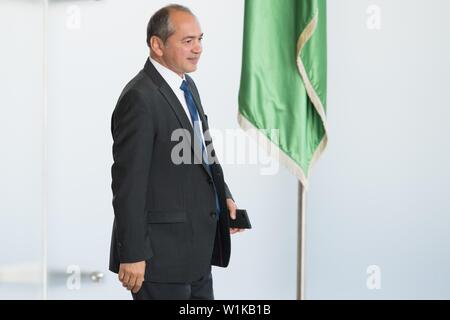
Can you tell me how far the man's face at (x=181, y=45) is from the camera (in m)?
2.53

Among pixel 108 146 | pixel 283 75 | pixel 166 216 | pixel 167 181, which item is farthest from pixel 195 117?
pixel 108 146

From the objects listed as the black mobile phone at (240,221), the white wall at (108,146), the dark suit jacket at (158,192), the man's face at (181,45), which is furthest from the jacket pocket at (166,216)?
the white wall at (108,146)

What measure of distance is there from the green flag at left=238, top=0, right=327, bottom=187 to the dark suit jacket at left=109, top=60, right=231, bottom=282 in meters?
0.45

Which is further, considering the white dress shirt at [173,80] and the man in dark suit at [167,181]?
the white dress shirt at [173,80]

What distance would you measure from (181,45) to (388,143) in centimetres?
122

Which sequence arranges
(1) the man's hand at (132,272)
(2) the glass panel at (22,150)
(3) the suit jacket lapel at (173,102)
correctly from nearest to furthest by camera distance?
(1) the man's hand at (132,272), (3) the suit jacket lapel at (173,102), (2) the glass panel at (22,150)

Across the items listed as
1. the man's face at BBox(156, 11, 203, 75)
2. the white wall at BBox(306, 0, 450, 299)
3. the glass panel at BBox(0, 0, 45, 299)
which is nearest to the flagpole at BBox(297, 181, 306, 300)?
the white wall at BBox(306, 0, 450, 299)

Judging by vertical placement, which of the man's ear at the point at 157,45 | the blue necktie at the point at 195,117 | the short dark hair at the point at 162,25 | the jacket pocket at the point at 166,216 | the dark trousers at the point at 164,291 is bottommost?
the dark trousers at the point at 164,291

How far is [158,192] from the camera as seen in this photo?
2434 mm

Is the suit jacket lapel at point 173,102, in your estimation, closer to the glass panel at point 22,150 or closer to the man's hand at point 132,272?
the man's hand at point 132,272

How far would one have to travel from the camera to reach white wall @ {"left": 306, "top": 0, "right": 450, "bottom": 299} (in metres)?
3.30

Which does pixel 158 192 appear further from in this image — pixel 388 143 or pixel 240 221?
pixel 388 143

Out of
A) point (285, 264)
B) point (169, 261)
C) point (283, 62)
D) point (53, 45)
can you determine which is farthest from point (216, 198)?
point (53, 45)

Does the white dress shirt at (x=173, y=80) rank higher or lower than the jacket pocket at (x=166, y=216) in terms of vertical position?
higher
